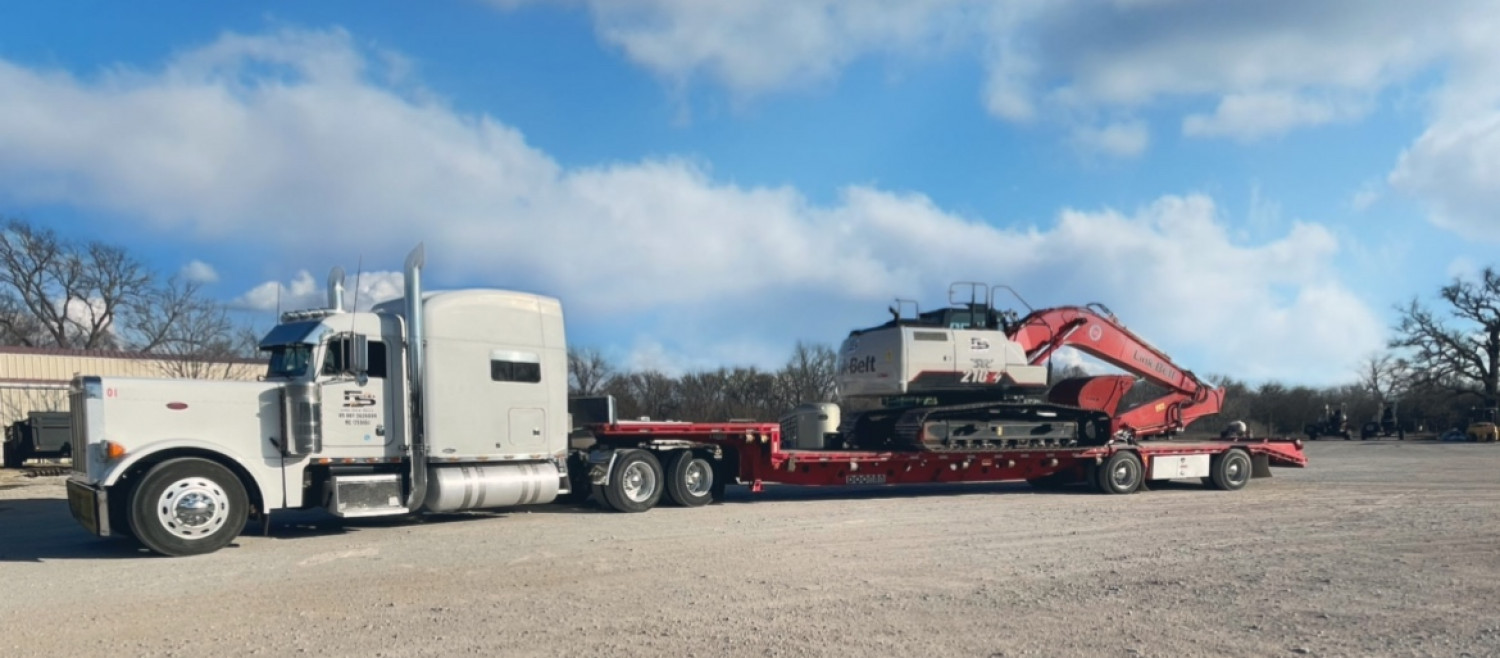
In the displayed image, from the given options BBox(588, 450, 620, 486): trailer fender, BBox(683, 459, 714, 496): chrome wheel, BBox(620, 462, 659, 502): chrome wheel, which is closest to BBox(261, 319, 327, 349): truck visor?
BBox(588, 450, 620, 486): trailer fender

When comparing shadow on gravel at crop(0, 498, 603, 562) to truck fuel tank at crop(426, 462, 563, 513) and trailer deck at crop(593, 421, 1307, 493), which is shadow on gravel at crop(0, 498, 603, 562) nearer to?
truck fuel tank at crop(426, 462, 563, 513)

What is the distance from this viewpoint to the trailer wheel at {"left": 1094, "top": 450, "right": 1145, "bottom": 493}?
17.4 metres

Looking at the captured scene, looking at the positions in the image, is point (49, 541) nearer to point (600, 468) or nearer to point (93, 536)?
point (93, 536)

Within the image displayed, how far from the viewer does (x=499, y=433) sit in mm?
12844

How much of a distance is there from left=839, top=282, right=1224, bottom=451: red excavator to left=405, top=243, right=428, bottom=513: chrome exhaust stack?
7.70m

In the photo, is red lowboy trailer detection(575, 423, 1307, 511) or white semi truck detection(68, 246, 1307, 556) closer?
white semi truck detection(68, 246, 1307, 556)

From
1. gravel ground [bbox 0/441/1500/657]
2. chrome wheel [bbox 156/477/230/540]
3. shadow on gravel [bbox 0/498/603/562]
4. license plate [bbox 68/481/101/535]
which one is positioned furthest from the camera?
shadow on gravel [bbox 0/498/603/562]

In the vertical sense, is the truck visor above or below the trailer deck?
above

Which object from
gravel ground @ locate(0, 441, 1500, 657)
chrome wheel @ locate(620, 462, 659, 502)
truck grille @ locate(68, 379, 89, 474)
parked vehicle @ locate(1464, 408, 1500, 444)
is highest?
truck grille @ locate(68, 379, 89, 474)

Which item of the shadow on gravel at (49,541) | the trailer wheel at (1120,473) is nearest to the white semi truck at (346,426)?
the shadow on gravel at (49,541)

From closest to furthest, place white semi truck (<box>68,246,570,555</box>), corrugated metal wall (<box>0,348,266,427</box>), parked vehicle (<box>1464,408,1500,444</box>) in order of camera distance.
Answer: white semi truck (<box>68,246,570,555</box>) → corrugated metal wall (<box>0,348,266,427</box>) → parked vehicle (<box>1464,408,1500,444</box>)

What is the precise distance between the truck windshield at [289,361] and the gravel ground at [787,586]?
1958 millimetres

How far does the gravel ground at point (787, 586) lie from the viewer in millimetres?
6469

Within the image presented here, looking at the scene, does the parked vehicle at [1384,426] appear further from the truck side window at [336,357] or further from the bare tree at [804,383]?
the truck side window at [336,357]
